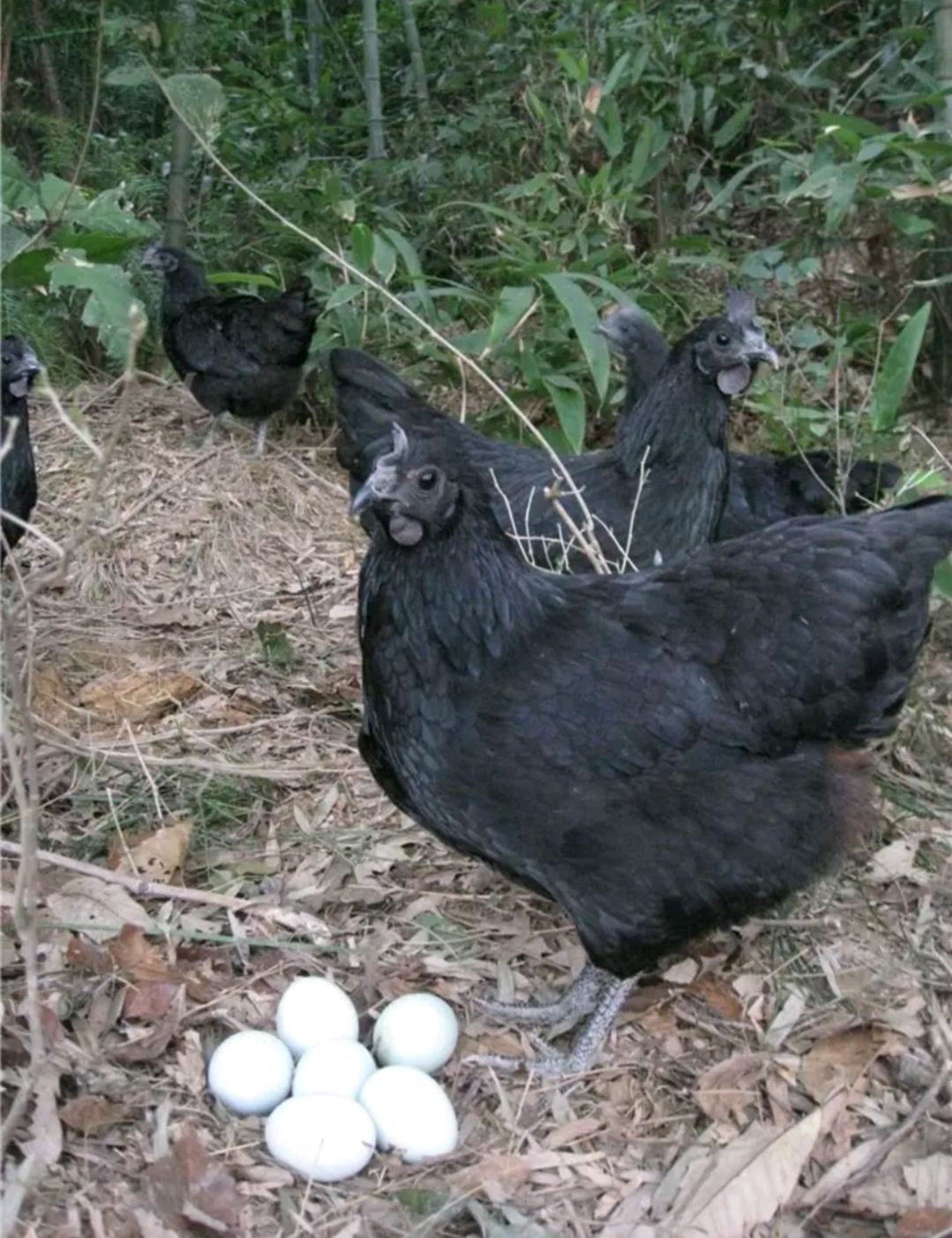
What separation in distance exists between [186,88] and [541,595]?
66.8 inches

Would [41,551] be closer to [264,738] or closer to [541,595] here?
[264,738]

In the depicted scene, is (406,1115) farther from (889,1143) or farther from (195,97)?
(195,97)

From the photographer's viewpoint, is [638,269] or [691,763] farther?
[638,269]

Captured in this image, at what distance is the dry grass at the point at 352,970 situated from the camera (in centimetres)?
228

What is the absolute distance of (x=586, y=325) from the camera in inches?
167

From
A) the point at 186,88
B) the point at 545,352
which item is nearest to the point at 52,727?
the point at 186,88

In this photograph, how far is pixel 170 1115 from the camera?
236 cm

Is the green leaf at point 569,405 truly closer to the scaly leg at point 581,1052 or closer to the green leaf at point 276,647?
the green leaf at point 276,647

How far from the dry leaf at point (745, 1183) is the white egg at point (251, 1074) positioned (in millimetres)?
747

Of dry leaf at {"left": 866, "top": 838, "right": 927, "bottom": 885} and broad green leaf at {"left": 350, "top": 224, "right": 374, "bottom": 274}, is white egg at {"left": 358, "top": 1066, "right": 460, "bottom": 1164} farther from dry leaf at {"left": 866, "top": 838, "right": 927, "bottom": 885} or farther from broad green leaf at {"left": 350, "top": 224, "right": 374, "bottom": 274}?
broad green leaf at {"left": 350, "top": 224, "right": 374, "bottom": 274}

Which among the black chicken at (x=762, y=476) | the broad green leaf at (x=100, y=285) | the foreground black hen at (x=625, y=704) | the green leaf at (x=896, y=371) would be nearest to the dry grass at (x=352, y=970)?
the foreground black hen at (x=625, y=704)

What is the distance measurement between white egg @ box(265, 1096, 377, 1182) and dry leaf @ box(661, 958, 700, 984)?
37.2 inches

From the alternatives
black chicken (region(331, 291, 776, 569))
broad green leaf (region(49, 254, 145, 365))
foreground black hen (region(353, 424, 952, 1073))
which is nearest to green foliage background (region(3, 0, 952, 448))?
black chicken (region(331, 291, 776, 569))

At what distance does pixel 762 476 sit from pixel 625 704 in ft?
6.74
